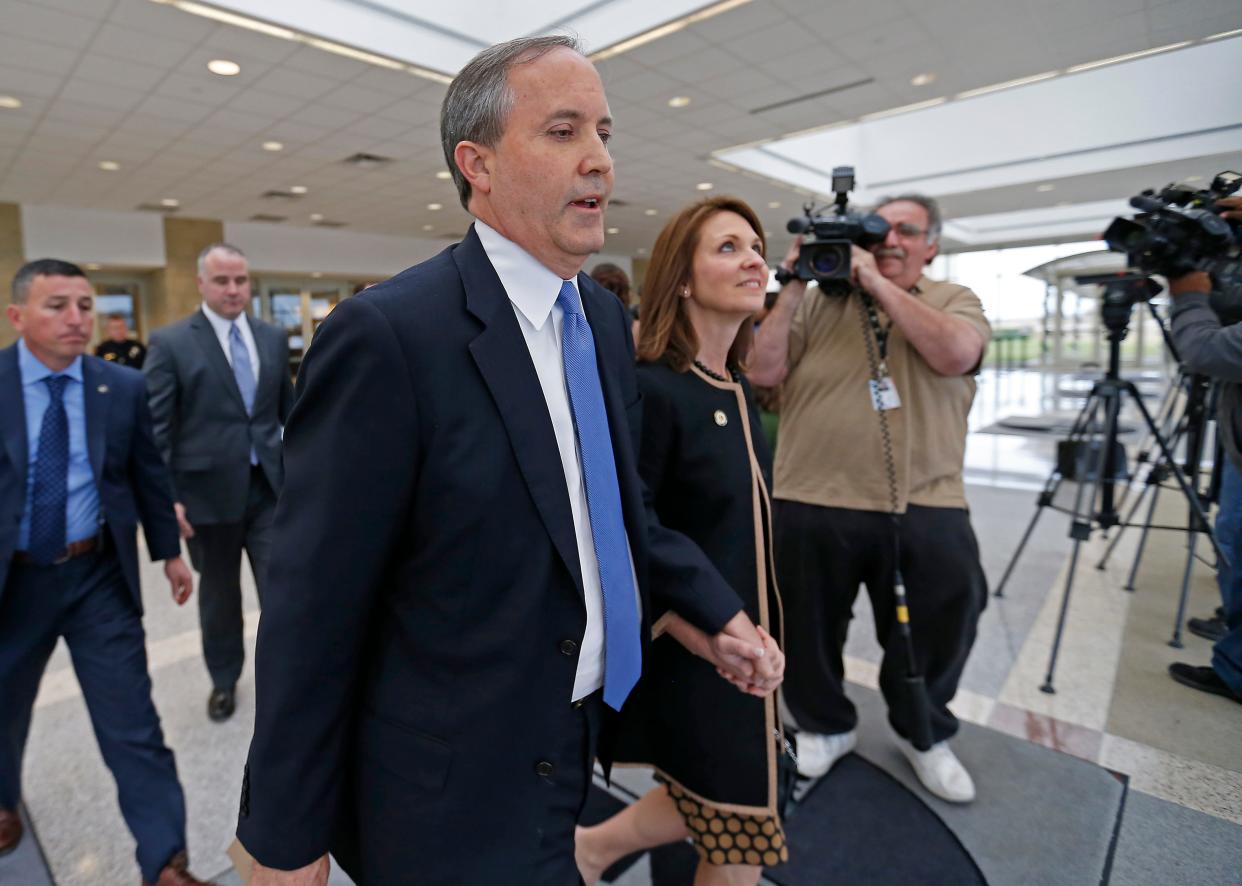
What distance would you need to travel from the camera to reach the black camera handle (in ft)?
5.99

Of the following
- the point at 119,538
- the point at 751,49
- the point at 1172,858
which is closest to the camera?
the point at 1172,858

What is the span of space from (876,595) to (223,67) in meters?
6.34

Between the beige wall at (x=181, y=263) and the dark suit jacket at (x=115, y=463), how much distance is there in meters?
11.8

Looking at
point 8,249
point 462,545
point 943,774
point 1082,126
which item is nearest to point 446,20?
point 1082,126

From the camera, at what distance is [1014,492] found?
566cm

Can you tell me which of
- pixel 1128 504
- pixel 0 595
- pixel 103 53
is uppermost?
pixel 103 53

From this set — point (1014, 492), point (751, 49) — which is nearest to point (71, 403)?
point (751, 49)

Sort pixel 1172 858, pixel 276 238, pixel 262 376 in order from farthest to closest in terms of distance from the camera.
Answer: pixel 276 238, pixel 262 376, pixel 1172 858

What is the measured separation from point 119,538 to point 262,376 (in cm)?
104

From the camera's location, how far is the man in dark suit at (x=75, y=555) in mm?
1711

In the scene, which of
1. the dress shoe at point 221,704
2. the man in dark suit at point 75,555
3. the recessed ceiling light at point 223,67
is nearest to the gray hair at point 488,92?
the man in dark suit at point 75,555

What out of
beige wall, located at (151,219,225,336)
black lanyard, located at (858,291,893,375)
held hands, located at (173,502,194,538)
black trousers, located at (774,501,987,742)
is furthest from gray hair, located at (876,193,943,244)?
beige wall, located at (151,219,225,336)

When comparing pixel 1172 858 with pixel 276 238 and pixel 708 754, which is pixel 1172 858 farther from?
pixel 276 238

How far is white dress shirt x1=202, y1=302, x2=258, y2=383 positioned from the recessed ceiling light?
3.92 metres
